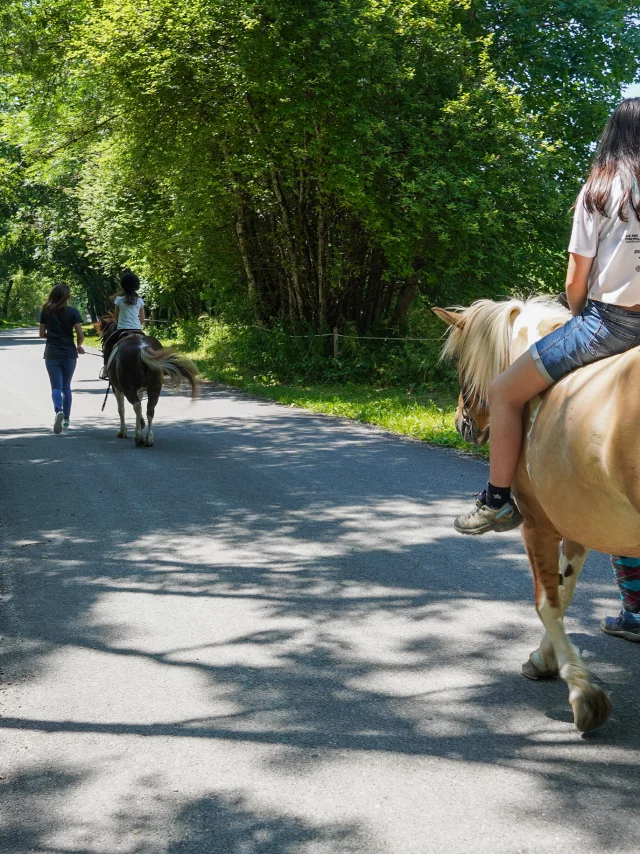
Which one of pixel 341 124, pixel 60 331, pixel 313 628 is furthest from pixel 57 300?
pixel 313 628

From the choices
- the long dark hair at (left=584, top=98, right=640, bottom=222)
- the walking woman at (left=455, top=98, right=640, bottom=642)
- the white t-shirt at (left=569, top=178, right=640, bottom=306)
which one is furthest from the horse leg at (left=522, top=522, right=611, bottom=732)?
the long dark hair at (left=584, top=98, right=640, bottom=222)

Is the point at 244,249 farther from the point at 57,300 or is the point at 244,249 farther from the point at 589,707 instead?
the point at 589,707

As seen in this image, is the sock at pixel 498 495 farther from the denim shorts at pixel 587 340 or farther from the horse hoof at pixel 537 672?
the horse hoof at pixel 537 672

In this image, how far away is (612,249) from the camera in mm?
3254

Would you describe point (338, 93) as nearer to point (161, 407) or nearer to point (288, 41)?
point (288, 41)

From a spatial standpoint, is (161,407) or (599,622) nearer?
(599,622)

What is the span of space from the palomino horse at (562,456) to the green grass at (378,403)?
6.34 m

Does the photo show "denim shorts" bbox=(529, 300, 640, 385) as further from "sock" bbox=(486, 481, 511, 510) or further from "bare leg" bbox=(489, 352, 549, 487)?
"sock" bbox=(486, 481, 511, 510)

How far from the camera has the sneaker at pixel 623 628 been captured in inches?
178

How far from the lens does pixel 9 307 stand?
414 ft

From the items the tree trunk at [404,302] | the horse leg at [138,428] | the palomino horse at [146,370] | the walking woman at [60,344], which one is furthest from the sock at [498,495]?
the tree trunk at [404,302]

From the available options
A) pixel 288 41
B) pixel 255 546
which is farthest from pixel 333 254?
pixel 255 546

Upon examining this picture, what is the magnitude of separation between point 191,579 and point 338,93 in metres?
14.4

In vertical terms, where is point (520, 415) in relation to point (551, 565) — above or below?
→ above
